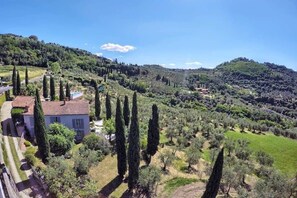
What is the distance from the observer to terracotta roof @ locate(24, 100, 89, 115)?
178 feet

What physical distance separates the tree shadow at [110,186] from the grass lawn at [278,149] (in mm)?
40086

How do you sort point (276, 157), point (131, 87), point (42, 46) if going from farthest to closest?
point (42, 46) < point (131, 87) < point (276, 157)

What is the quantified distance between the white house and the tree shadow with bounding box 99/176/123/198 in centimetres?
1660

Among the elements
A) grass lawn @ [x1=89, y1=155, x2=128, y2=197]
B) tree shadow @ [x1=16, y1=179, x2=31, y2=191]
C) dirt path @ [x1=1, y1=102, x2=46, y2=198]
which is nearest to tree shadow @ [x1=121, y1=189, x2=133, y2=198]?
grass lawn @ [x1=89, y1=155, x2=128, y2=197]

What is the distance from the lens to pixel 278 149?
79.6m

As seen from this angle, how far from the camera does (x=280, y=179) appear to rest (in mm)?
38281

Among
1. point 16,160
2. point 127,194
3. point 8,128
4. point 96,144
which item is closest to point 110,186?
point 127,194

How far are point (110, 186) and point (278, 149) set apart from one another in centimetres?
5829

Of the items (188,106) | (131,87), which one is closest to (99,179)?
(188,106)

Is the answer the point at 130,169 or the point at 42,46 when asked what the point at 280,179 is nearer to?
the point at 130,169

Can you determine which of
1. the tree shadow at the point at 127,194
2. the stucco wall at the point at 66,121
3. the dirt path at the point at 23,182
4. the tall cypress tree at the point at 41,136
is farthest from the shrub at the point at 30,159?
the stucco wall at the point at 66,121

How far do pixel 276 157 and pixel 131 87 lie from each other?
4511 inches

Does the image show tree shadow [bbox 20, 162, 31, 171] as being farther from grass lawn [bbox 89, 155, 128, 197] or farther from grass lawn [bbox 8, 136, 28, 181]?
grass lawn [bbox 89, 155, 128, 197]

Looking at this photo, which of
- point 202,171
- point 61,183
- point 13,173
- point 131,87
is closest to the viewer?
point 61,183
